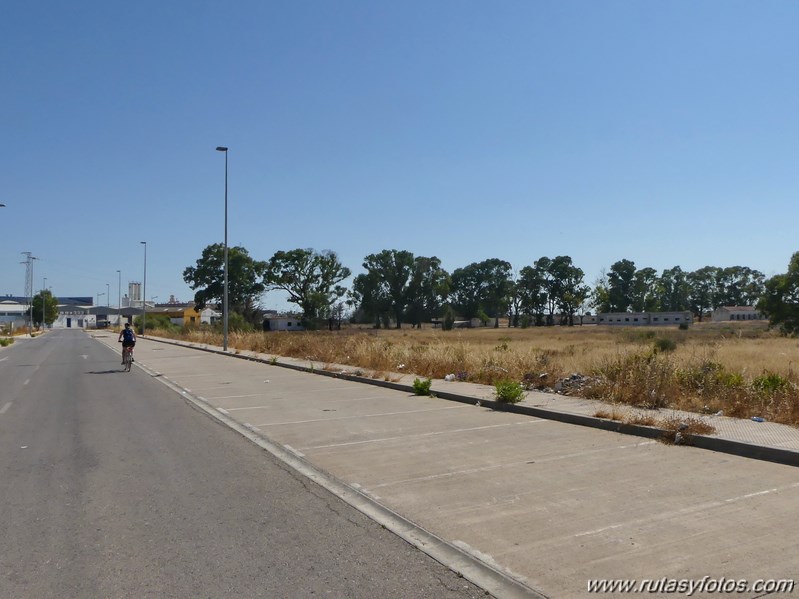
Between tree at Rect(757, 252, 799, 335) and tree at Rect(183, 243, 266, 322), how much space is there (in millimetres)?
64859

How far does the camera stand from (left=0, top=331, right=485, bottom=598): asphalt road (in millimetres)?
5055

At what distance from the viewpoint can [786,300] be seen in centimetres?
5775

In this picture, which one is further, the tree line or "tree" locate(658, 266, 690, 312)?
"tree" locate(658, 266, 690, 312)

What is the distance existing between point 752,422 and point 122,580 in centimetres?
953

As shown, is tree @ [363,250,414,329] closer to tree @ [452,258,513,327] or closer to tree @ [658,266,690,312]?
tree @ [452,258,513,327]

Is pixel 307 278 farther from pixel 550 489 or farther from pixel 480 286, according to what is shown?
pixel 550 489

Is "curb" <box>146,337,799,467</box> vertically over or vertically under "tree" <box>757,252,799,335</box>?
under

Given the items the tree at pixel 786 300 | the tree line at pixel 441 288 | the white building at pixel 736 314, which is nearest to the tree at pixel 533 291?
Answer: the tree line at pixel 441 288

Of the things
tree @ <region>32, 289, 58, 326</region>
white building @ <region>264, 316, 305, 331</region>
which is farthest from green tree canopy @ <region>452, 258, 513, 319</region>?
tree @ <region>32, 289, 58, 326</region>

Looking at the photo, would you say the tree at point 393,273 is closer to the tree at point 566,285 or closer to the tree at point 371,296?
the tree at point 371,296

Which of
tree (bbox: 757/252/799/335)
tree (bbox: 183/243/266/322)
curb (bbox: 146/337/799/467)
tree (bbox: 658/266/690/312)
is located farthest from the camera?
tree (bbox: 658/266/690/312)

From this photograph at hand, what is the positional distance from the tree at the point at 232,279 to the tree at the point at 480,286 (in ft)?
167

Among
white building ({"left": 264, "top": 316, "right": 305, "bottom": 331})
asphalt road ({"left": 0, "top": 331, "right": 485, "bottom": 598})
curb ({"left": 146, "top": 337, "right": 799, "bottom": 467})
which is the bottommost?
asphalt road ({"left": 0, "top": 331, "right": 485, "bottom": 598})

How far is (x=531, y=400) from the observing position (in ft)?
46.8
